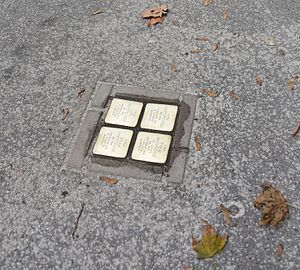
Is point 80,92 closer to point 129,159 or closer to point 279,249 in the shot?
point 129,159

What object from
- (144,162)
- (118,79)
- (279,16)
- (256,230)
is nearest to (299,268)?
(256,230)

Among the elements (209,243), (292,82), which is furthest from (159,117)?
(292,82)

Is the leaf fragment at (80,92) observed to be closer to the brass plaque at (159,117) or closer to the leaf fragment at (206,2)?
the brass plaque at (159,117)

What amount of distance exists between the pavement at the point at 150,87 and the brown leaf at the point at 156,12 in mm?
70

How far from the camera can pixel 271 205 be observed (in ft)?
8.00

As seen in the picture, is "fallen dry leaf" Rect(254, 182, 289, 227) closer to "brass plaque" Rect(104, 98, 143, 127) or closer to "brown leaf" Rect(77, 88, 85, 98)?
"brass plaque" Rect(104, 98, 143, 127)

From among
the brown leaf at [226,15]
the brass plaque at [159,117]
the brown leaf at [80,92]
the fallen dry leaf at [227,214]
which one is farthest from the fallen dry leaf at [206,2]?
the fallen dry leaf at [227,214]

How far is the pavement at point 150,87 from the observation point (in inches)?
93.3

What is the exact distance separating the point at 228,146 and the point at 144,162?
1.94ft

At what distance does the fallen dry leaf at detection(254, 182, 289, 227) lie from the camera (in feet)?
7.82

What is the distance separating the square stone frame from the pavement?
0.06 metres

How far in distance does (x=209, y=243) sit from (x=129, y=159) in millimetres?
760

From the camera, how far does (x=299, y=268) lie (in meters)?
2.23

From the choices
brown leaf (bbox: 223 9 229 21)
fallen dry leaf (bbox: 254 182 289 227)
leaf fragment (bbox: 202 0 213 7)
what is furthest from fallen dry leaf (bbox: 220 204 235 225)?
leaf fragment (bbox: 202 0 213 7)
